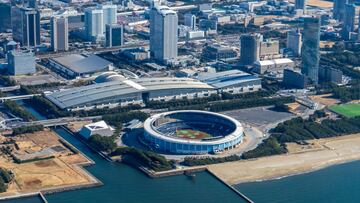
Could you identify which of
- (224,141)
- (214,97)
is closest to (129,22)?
(214,97)

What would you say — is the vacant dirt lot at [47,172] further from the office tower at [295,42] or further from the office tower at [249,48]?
the office tower at [295,42]

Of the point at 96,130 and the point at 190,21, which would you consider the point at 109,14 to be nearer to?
the point at 190,21

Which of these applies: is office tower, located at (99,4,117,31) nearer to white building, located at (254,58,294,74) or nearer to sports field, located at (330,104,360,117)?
white building, located at (254,58,294,74)

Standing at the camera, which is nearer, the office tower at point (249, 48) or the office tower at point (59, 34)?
the office tower at point (249, 48)

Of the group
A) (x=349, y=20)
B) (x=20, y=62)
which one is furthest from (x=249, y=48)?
(x=349, y=20)

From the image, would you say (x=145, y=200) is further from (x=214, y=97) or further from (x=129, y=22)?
(x=129, y=22)

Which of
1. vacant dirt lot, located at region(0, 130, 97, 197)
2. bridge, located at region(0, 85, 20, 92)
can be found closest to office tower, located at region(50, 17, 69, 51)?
bridge, located at region(0, 85, 20, 92)

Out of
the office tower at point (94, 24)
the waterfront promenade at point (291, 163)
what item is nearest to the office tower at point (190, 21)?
the office tower at point (94, 24)
